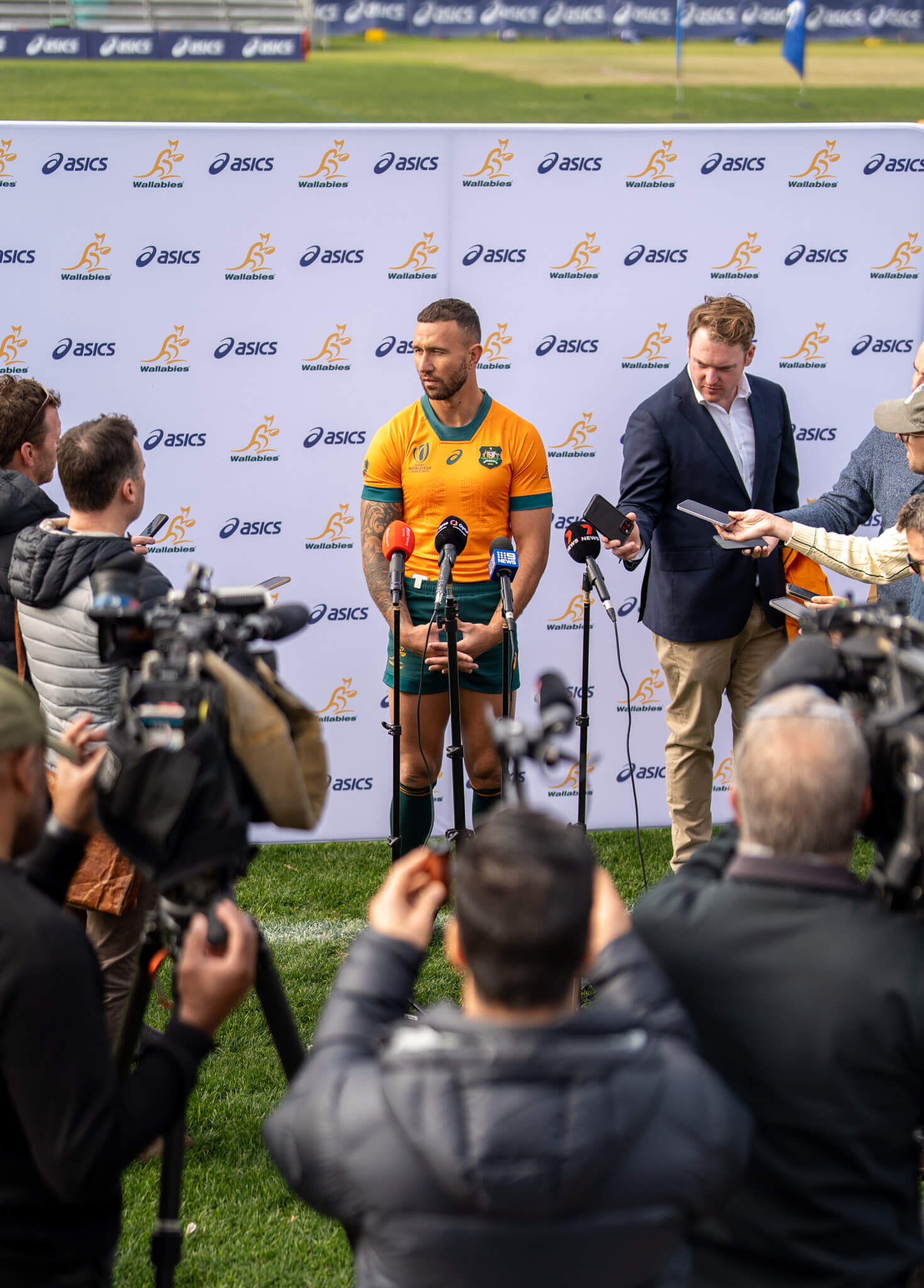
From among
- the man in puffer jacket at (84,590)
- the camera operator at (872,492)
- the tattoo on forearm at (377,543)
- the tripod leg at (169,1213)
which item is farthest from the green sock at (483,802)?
the tripod leg at (169,1213)

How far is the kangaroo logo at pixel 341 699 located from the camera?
4.83 m

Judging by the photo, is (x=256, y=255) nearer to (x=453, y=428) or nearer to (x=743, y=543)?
(x=453, y=428)

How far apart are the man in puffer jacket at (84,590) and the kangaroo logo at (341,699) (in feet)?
6.77

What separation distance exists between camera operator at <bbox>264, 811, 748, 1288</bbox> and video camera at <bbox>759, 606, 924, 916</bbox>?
1.31 feet

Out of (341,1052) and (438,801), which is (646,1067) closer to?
(341,1052)

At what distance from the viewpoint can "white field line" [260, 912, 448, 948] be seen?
161 inches

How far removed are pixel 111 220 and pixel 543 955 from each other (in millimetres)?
4030

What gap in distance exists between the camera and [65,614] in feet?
8.86

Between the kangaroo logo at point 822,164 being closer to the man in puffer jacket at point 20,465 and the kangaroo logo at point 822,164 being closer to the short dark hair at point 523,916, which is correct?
the man in puffer jacket at point 20,465

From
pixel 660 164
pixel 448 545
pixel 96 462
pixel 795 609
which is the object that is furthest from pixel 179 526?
pixel 795 609

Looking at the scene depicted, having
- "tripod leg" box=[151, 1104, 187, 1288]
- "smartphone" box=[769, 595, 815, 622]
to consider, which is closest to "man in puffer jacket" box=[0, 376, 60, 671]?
"tripod leg" box=[151, 1104, 187, 1288]

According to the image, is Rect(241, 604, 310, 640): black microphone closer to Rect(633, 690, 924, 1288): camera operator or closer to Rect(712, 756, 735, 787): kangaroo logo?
Rect(633, 690, 924, 1288): camera operator

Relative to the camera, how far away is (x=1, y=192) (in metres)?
4.40

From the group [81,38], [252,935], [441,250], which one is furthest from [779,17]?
[252,935]
